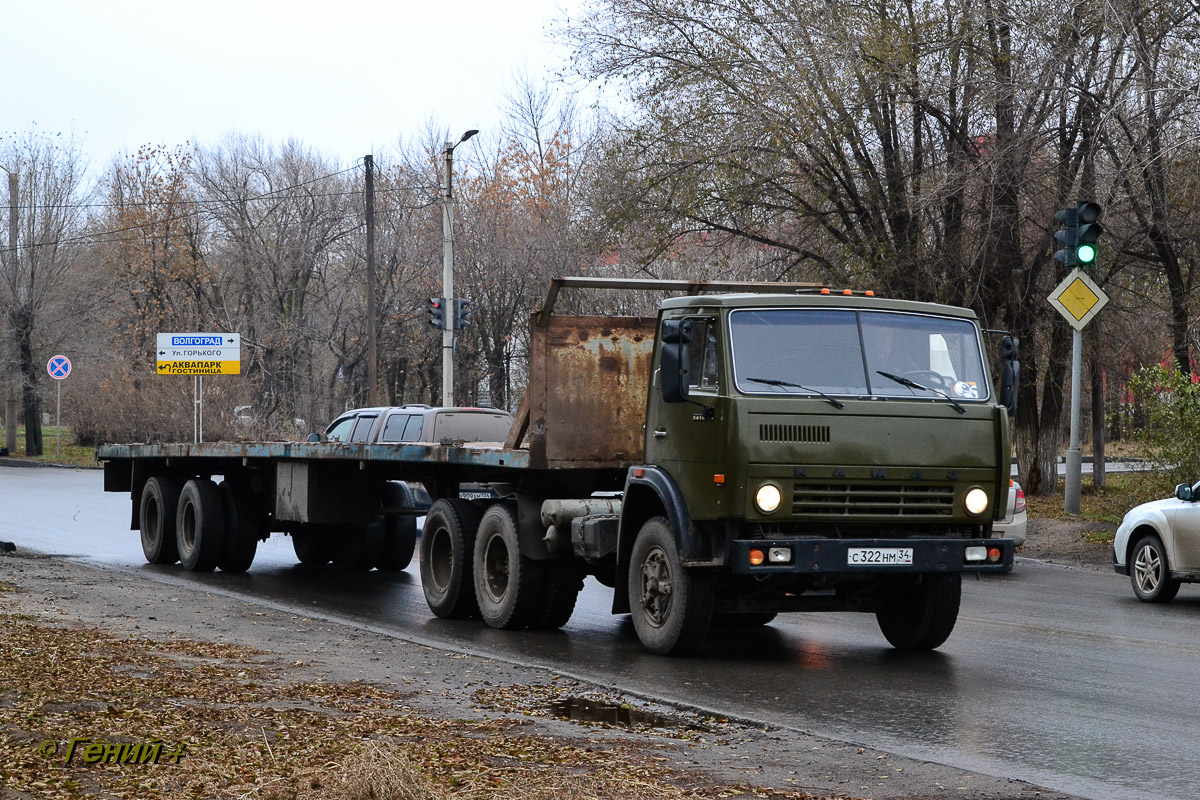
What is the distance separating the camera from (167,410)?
152ft

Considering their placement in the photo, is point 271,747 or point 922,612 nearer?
point 271,747

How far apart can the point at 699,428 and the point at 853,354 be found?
1.12m

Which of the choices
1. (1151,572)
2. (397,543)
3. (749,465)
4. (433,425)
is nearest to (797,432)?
(749,465)

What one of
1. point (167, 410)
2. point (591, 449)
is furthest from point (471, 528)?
point (167, 410)

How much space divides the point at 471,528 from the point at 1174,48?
45.0 feet

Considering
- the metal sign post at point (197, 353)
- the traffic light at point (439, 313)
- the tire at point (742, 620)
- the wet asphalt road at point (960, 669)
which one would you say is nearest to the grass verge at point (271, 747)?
the wet asphalt road at point (960, 669)

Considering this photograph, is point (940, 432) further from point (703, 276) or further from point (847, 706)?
point (703, 276)

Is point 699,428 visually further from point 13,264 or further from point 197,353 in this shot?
point 13,264

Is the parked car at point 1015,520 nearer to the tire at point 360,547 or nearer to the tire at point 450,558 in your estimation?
the tire at point 360,547

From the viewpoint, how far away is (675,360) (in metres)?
9.44

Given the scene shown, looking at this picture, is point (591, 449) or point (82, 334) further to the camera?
point (82, 334)

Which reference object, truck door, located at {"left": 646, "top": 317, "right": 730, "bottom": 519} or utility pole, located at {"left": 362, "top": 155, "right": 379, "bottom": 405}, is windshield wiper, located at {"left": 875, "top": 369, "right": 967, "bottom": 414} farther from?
utility pole, located at {"left": 362, "top": 155, "right": 379, "bottom": 405}

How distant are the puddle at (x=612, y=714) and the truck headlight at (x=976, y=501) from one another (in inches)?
116

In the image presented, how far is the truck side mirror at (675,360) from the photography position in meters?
9.45
